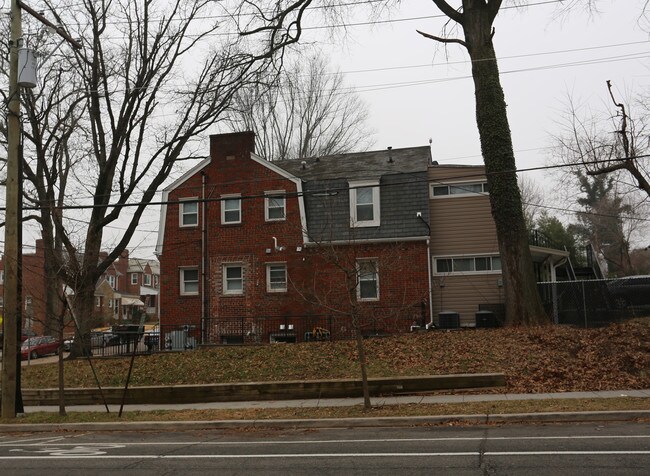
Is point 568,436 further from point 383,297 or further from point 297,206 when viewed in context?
point 297,206

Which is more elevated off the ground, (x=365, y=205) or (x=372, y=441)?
(x=365, y=205)

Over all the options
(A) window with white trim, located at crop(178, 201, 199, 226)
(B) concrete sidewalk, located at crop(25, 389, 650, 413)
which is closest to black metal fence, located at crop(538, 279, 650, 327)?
(B) concrete sidewalk, located at crop(25, 389, 650, 413)

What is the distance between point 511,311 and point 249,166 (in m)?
13.2

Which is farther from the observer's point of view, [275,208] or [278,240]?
[275,208]

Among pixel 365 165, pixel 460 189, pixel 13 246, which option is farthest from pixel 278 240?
pixel 13 246

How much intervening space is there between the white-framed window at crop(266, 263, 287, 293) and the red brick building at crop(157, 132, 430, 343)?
43 millimetres

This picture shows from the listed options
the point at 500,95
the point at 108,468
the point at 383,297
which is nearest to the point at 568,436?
the point at 108,468

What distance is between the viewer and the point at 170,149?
2706 centimetres

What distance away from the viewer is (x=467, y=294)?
24.4m

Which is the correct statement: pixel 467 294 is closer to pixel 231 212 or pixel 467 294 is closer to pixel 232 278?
pixel 232 278

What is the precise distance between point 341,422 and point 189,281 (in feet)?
53.3

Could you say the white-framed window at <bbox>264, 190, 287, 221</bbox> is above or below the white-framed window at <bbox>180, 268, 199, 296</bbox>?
above

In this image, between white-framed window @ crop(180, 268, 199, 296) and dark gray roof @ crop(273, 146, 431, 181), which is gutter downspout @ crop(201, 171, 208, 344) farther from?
dark gray roof @ crop(273, 146, 431, 181)

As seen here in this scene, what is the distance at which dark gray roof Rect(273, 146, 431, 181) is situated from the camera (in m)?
26.2
